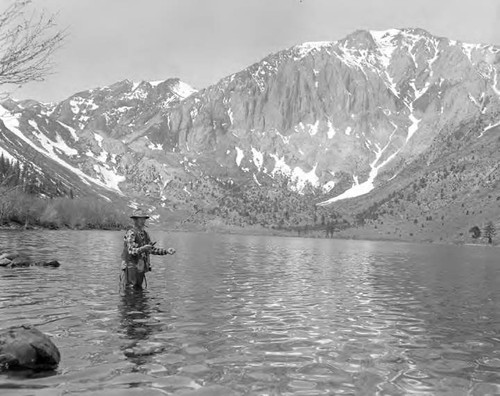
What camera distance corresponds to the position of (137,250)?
2756 cm

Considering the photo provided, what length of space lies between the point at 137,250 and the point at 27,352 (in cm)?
1299

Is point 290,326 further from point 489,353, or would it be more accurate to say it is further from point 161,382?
point 161,382

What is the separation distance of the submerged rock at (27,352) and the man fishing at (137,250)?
12.1m

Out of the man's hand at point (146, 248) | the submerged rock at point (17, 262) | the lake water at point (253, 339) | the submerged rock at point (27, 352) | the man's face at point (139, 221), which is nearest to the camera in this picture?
the lake water at point (253, 339)

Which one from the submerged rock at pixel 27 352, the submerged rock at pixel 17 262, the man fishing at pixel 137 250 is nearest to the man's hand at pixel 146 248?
the man fishing at pixel 137 250

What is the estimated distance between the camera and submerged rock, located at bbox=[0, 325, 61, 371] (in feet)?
47.6

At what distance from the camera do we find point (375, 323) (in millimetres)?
24234

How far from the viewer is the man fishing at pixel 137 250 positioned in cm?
2768

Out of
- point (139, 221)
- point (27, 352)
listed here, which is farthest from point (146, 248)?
point (27, 352)

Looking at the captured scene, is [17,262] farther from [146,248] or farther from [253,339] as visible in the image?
[253,339]

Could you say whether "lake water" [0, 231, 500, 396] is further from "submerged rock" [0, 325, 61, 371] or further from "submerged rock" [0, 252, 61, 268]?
"submerged rock" [0, 252, 61, 268]

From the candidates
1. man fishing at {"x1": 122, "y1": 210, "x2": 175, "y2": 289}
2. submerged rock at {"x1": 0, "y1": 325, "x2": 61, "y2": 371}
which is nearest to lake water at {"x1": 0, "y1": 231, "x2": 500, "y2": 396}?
submerged rock at {"x1": 0, "y1": 325, "x2": 61, "y2": 371}

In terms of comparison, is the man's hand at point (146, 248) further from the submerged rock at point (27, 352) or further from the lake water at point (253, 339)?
the submerged rock at point (27, 352)

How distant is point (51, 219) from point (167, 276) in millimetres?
162701
